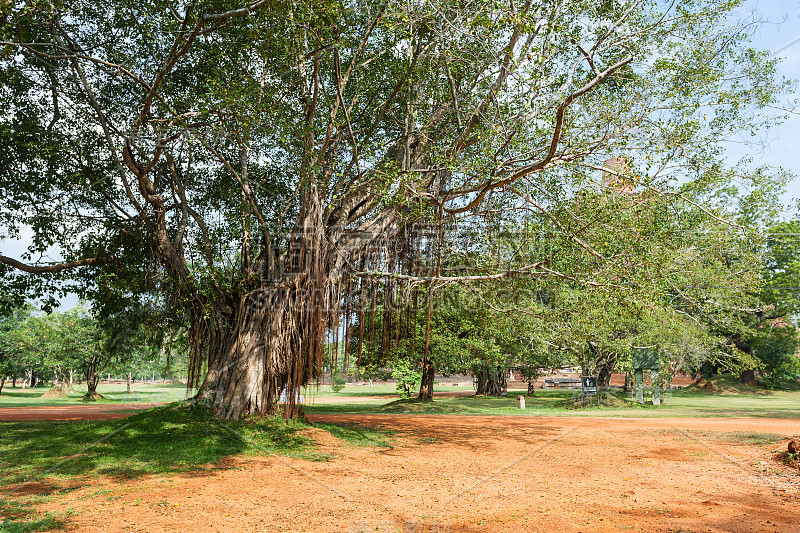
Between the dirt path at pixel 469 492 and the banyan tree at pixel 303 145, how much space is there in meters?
2.49

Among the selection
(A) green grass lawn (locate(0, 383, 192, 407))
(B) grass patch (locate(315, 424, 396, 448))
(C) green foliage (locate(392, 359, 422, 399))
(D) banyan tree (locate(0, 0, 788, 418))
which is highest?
(D) banyan tree (locate(0, 0, 788, 418))

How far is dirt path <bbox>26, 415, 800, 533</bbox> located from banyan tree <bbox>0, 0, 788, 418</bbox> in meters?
2.49

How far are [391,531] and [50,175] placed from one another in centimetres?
1055

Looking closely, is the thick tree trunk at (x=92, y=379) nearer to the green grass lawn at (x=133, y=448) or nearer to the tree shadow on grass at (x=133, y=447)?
the green grass lawn at (x=133, y=448)

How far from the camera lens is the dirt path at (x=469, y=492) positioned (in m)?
5.57

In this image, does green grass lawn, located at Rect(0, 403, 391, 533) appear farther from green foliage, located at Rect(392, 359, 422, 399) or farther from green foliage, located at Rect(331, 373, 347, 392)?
green foliage, located at Rect(392, 359, 422, 399)

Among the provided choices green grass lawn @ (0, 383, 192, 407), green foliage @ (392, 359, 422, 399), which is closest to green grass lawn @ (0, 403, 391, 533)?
green grass lawn @ (0, 383, 192, 407)

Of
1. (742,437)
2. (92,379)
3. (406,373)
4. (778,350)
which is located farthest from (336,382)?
(778,350)

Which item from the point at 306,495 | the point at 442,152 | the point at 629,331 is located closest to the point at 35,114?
the point at 442,152

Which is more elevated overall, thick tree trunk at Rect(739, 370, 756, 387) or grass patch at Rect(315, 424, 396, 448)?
grass patch at Rect(315, 424, 396, 448)

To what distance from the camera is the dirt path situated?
219 inches

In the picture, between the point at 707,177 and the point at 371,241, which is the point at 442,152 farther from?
the point at 707,177

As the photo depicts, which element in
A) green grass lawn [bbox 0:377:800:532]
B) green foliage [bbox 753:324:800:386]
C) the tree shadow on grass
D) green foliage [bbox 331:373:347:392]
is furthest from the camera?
green foliage [bbox 753:324:800:386]

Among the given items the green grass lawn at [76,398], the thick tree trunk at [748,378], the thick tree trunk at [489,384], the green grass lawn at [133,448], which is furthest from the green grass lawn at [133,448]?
the thick tree trunk at [748,378]
